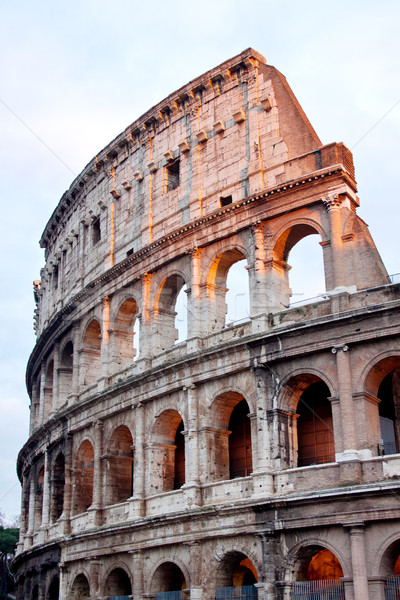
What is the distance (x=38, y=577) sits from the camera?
28750mm

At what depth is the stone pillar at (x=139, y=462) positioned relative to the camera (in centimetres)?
2256

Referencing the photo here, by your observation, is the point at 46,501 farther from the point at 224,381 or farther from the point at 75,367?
the point at 224,381

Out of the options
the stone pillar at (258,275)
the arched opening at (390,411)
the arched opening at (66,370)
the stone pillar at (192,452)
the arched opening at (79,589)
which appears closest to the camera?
the arched opening at (390,411)

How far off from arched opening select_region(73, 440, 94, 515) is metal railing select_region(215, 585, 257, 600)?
28.6 feet

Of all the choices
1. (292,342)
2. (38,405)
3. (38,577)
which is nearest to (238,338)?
(292,342)

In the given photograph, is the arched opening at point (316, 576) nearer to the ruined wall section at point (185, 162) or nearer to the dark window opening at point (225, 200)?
the ruined wall section at point (185, 162)

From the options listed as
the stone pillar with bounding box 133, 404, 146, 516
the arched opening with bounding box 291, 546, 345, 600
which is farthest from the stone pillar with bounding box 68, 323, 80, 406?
the arched opening with bounding box 291, 546, 345, 600

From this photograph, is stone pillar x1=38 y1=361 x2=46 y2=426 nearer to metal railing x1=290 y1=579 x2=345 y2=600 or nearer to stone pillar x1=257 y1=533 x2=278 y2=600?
stone pillar x1=257 y1=533 x2=278 y2=600

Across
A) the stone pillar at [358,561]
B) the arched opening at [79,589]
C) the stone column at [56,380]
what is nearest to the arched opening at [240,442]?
the stone pillar at [358,561]

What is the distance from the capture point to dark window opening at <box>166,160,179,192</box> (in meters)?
26.1

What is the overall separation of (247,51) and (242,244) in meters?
6.07

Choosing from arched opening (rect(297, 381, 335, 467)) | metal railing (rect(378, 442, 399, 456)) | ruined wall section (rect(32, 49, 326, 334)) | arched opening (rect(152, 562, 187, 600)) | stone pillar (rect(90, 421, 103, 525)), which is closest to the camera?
metal railing (rect(378, 442, 399, 456))

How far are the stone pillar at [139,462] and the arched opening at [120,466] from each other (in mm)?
1520

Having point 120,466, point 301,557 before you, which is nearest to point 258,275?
point 301,557
